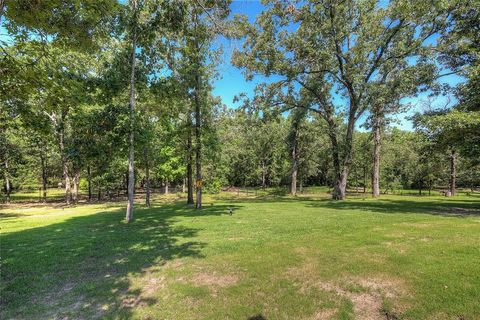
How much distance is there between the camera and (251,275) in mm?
4758

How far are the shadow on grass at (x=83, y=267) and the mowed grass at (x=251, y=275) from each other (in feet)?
0.09

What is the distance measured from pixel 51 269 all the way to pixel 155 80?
8.99 meters

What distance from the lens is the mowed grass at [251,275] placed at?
363cm

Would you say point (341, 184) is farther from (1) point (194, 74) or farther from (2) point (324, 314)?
(2) point (324, 314)

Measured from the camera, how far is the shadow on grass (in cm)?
385

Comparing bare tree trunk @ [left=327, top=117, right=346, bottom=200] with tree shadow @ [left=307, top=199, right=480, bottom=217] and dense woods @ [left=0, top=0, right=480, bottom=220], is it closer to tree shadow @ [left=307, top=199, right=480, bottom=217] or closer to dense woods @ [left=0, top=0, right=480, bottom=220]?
dense woods @ [left=0, top=0, right=480, bottom=220]

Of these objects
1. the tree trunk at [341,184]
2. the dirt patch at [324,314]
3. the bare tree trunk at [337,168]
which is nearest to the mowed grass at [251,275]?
the dirt patch at [324,314]

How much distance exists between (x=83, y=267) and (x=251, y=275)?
12.4 feet

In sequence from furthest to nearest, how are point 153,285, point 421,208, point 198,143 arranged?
point 198,143
point 421,208
point 153,285

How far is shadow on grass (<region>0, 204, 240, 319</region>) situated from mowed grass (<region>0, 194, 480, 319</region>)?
0.03 m

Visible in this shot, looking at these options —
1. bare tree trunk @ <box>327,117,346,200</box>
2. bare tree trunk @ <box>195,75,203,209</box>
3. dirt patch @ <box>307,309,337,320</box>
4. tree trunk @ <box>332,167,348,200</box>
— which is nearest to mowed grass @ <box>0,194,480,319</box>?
dirt patch @ <box>307,309,337,320</box>

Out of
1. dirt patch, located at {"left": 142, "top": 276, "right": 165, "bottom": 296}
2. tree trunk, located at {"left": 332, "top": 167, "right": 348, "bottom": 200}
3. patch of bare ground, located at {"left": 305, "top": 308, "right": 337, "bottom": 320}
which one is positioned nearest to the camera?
patch of bare ground, located at {"left": 305, "top": 308, "right": 337, "bottom": 320}

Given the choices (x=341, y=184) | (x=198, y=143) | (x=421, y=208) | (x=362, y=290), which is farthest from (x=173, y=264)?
(x=341, y=184)

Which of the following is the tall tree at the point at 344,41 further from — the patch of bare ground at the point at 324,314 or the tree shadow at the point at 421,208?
the patch of bare ground at the point at 324,314
